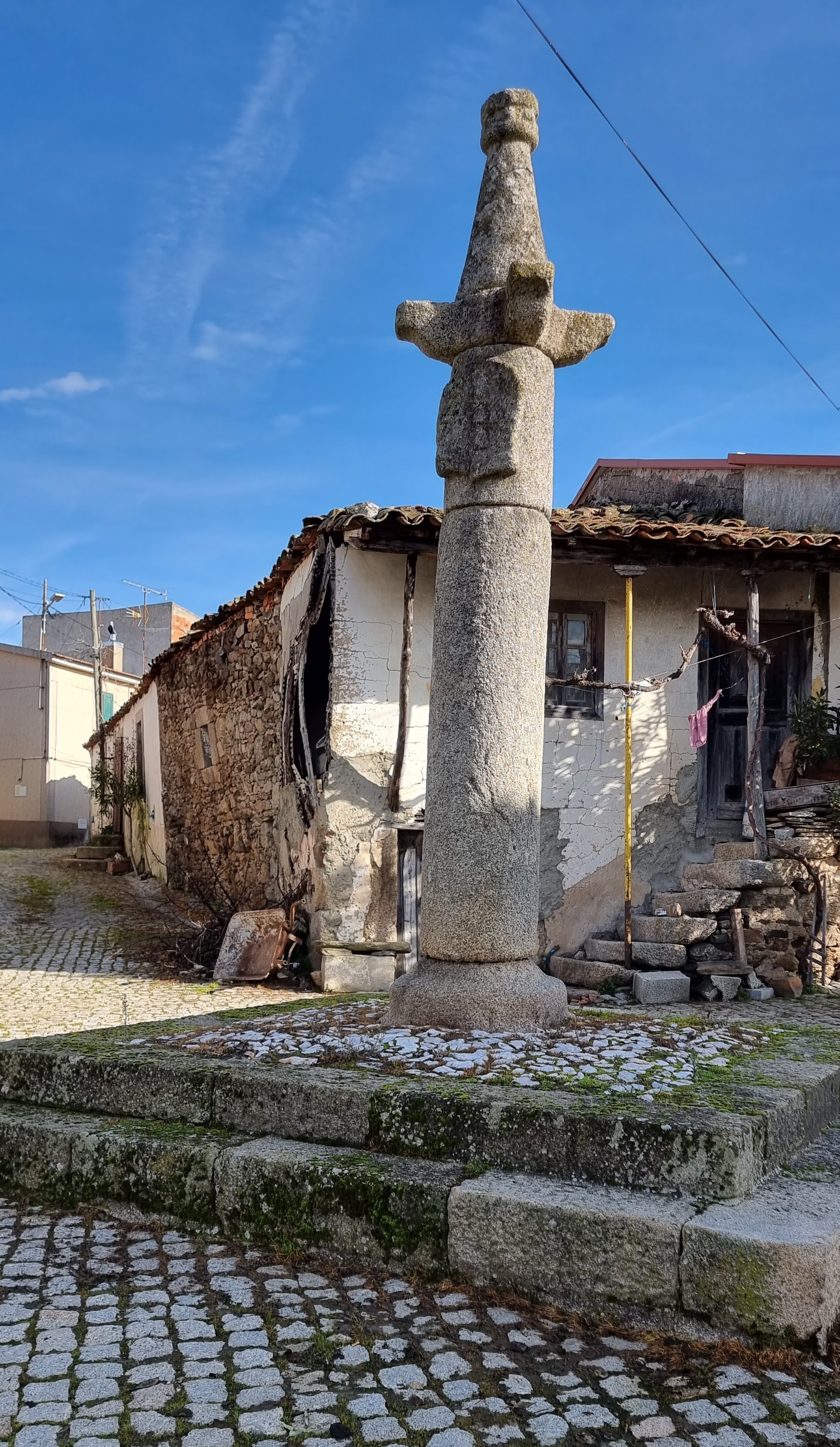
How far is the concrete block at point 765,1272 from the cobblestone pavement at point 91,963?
11.0 ft

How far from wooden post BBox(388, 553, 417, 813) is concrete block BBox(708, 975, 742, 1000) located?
3.13 meters

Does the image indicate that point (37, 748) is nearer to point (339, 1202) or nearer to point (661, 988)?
point (661, 988)

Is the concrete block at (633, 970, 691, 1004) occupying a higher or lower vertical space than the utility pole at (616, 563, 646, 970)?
lower

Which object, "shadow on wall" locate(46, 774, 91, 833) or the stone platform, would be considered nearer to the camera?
the stone platform

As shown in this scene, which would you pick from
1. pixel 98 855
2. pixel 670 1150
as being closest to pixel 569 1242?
pixel 670 1150

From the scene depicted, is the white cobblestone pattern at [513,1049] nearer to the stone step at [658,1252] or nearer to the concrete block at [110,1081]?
the concrete block at [110,1081]

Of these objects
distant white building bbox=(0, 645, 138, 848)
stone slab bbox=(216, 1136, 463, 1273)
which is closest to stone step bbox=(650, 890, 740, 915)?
stone slab bbox=(216, 1136, 463, 1273)

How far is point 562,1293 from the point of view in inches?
105

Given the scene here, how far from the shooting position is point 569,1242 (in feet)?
8.77

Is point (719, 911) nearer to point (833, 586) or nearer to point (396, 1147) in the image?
point (833, 586)

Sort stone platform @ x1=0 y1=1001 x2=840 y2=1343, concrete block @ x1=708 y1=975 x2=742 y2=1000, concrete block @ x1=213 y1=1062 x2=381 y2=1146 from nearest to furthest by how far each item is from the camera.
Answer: stone platform @ x1=0 y1=1001 x2=840 y2=1343 < concrete block @ x1=213 y1=1062 x2=381 y2=1146 < concrete block @ x1=708 y1=975 x2=742 y2=1000

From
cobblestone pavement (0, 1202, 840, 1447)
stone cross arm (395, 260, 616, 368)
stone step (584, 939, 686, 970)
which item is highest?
stone cross arm (395, 260, 616, 368)

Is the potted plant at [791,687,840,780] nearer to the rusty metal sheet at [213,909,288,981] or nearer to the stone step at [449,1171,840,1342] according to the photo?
the rusty metal sheet at [213,909,288,981]

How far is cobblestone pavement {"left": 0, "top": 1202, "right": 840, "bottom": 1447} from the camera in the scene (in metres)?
2.15
